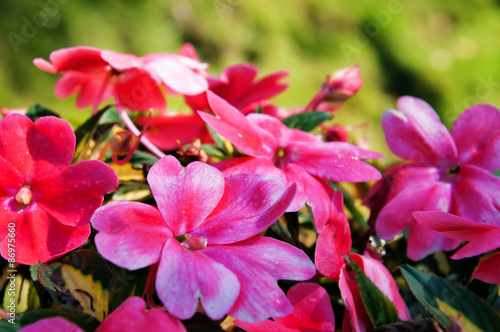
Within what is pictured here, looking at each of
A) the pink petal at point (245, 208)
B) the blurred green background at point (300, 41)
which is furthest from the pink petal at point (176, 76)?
the blurred green background at point (300, 41)

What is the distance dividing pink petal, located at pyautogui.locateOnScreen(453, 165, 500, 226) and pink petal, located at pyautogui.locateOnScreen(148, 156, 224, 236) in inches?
12.4

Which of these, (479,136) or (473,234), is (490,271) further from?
(479,136)

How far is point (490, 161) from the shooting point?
0.62m

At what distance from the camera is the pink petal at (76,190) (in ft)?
1.57

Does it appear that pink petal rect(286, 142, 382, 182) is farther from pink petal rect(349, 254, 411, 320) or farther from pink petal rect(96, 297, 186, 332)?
pink petal rect(96, 297, 186, 332)

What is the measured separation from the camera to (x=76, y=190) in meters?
0.49

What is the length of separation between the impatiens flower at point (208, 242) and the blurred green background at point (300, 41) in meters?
2.07

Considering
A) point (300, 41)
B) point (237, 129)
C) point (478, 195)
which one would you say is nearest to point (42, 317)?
point (237, 129)

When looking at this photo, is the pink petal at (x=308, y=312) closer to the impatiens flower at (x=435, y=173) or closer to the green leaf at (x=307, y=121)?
the impatiens flower at (x=435, y=173)

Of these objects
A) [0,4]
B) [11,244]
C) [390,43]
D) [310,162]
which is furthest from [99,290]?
[390,43]

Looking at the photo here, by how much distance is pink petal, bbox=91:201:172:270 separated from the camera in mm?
397

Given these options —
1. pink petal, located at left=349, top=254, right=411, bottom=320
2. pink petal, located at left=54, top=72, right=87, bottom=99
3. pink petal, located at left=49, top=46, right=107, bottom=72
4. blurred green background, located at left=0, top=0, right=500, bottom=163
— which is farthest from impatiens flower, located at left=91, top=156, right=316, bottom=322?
blurred green background, located at left=0, top=0, right=500, bottom=163

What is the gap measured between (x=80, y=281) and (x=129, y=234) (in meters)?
0.11

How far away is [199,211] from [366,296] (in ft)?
0.61
